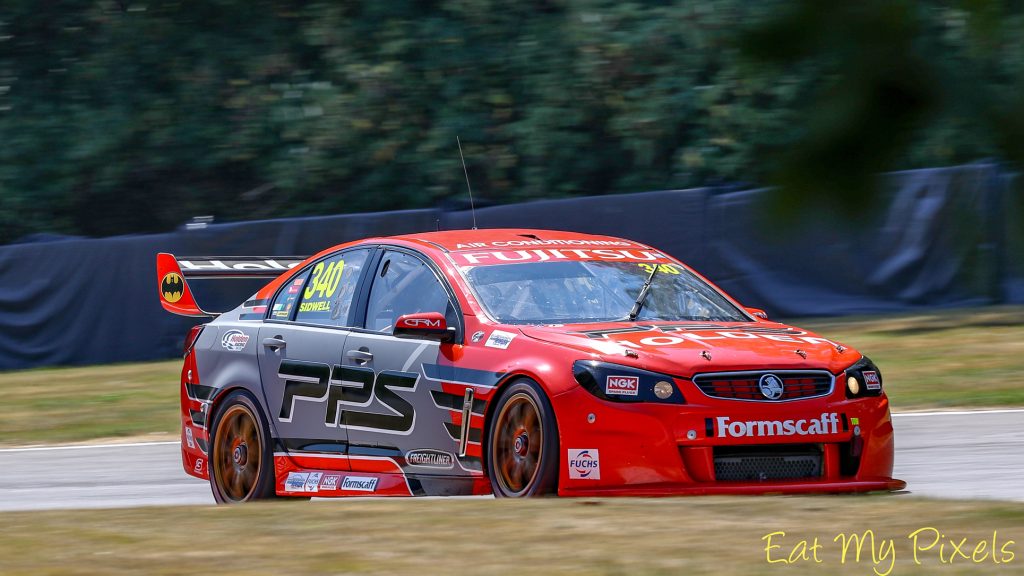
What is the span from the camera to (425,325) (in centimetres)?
799

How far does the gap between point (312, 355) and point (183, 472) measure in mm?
2507

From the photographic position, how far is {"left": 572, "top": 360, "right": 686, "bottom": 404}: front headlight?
7.14 meters

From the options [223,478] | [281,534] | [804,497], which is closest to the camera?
[281,534]

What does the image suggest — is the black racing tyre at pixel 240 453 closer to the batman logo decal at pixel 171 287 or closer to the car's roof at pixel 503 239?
the batman logo decal at pixel 171 287

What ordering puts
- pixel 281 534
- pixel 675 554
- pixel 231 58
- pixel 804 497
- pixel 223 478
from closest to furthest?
pixel 675 554
pixel 281 534
pixel 804 497
pixel 223 478
pixel 231 58

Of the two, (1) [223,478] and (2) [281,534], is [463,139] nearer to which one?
(1) [223,478]

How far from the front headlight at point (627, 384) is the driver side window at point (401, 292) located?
135 cm

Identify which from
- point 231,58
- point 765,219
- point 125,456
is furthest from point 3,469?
point 231,58

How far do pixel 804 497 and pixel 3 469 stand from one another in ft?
22.4

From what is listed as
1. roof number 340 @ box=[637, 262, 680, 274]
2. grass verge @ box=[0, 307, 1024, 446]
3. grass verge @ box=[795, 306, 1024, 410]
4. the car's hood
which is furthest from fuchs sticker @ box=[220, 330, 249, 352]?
grass verge @ box=[795, 306, 1024, 410]

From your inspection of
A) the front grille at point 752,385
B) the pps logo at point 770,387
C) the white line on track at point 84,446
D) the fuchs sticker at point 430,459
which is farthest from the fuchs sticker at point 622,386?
the white line on track at point 84,446

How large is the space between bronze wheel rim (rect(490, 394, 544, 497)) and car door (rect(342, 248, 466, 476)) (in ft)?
0.99

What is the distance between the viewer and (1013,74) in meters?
4.22

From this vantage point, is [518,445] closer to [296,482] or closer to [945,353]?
[296,482]
